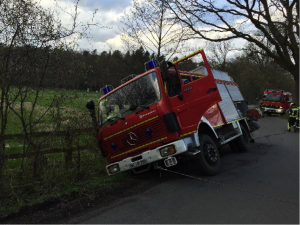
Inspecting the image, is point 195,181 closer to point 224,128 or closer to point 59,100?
point 224,128

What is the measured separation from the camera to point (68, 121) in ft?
19.5

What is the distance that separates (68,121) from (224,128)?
4373 millimetres

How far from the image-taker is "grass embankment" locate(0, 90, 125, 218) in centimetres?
495

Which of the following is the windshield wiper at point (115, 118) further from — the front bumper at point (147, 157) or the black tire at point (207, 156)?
the black tire at point (207, 156)

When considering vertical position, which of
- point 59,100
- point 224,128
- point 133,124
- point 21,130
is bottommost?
point 224,128

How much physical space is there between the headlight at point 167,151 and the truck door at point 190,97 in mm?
488

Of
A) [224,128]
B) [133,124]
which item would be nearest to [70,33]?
[133,124]

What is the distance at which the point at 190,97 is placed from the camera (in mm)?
5457

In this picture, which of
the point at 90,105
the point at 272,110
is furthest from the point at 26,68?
the point at 272,110

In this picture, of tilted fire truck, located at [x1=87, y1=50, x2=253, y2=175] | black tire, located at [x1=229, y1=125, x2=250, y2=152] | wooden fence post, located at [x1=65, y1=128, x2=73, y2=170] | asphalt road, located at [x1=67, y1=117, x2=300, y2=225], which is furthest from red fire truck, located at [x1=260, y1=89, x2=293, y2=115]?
wooden fence post, located at [x1=65, y1=128, x2=73, y2=170]

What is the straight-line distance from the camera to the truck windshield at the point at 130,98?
5.43 metres

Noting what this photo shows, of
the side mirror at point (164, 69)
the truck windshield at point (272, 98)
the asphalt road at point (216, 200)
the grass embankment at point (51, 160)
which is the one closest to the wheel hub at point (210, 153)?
the asphalt road at point (216, 200)

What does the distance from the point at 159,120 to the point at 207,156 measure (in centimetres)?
152

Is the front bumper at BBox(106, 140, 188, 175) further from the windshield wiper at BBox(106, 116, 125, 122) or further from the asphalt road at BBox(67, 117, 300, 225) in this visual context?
the windshield wiper at BBox(106, 116, 125, 122)
